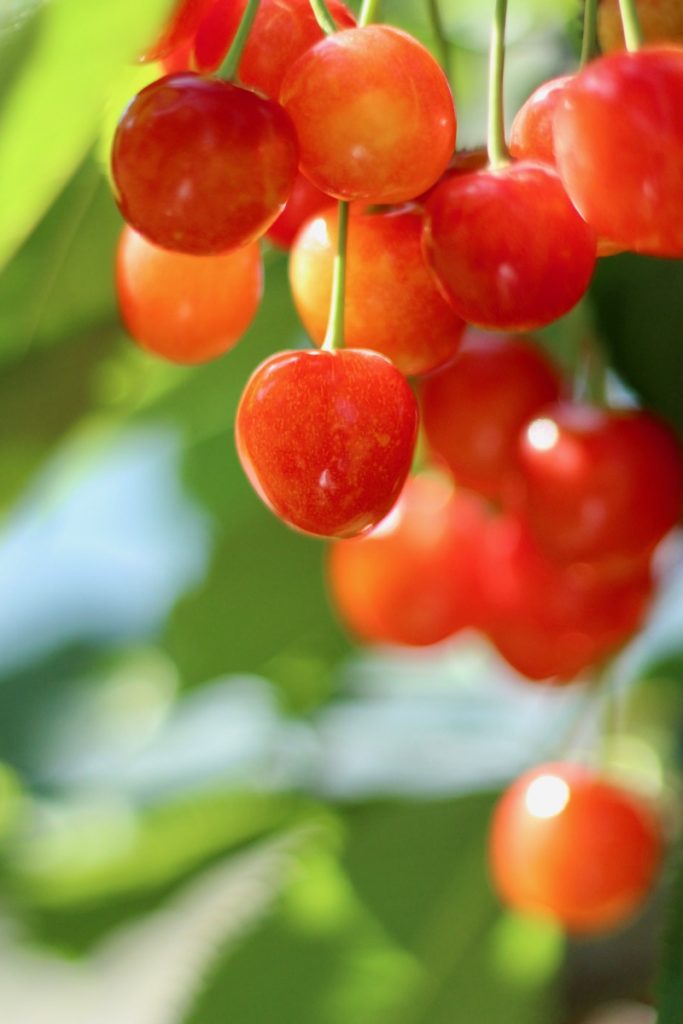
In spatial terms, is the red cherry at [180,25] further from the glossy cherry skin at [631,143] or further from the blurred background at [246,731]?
the blurred background at [246,731]

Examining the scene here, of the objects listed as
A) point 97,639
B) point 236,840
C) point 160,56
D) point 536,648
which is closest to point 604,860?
point 536,648

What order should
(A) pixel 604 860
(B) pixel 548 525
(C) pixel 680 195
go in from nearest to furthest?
(C) pixel 680 195, (B) pixel 548 525, (A) pixel 604 860

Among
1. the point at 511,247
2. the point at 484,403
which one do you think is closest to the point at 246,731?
the point at 484,403

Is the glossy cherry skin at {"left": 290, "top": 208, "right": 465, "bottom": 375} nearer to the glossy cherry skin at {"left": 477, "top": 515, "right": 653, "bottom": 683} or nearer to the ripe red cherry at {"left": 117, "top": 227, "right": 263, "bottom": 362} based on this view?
the ripe red cherry at {"left": 117, "top": 227, "right": 263, "bottom": 362}

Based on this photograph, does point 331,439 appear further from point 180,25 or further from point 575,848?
point 575,848

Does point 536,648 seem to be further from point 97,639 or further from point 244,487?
point 97,639

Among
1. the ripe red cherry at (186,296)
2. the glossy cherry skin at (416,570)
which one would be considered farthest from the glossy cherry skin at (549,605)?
the ripe red cherry at (186,296)

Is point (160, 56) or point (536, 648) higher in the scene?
point (160, 56)
